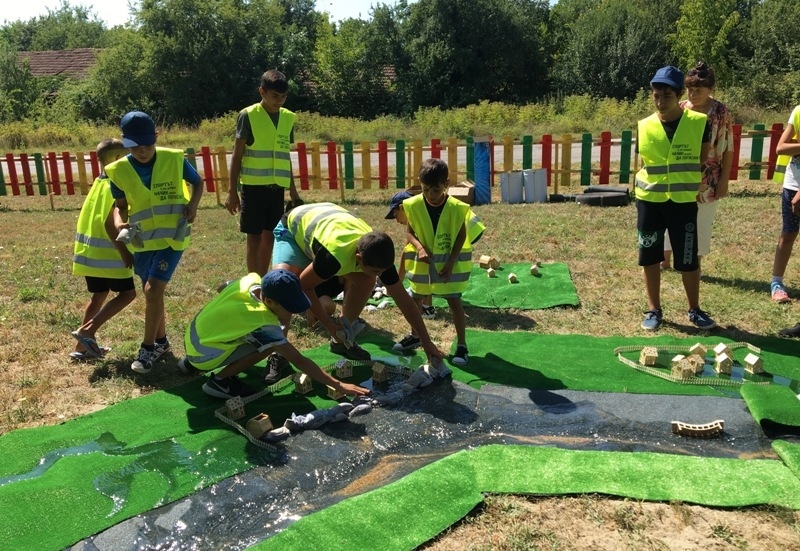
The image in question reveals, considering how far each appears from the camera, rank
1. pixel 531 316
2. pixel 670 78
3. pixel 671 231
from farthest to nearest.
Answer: pixel 531 316, pixel 671 231, pixel 670 78

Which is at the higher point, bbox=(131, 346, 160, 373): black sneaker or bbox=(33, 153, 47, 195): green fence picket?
bbox=(33, 153, 47, 195): green fence picket

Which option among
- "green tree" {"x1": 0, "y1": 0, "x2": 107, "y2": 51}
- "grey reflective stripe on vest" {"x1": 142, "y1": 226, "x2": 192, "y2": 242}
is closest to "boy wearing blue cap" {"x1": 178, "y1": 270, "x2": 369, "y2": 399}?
"grey reflective stripe on vest" {"x1": 142, "y1": 226, "x2": 192, "y2": 242}

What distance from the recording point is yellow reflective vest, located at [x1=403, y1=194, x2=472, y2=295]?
15.8 ft

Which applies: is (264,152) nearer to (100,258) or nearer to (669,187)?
(100,258)

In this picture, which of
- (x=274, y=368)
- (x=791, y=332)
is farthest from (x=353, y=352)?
(x=791, y=332)

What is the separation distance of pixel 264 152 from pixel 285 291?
227cm

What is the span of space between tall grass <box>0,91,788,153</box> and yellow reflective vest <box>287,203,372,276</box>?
66.1 feet

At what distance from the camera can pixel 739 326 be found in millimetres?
5582

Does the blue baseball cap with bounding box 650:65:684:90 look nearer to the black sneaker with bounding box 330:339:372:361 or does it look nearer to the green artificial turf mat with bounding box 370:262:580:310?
the green artificial turf mat with bounding box 370:262:580:310

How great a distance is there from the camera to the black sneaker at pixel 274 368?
15.0 feet

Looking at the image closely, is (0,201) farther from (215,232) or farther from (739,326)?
(739,326)

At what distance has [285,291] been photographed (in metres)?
Result: 3.77

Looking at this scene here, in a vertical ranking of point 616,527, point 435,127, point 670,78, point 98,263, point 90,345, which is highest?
point 670,78

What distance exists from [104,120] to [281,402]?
3729 cm
